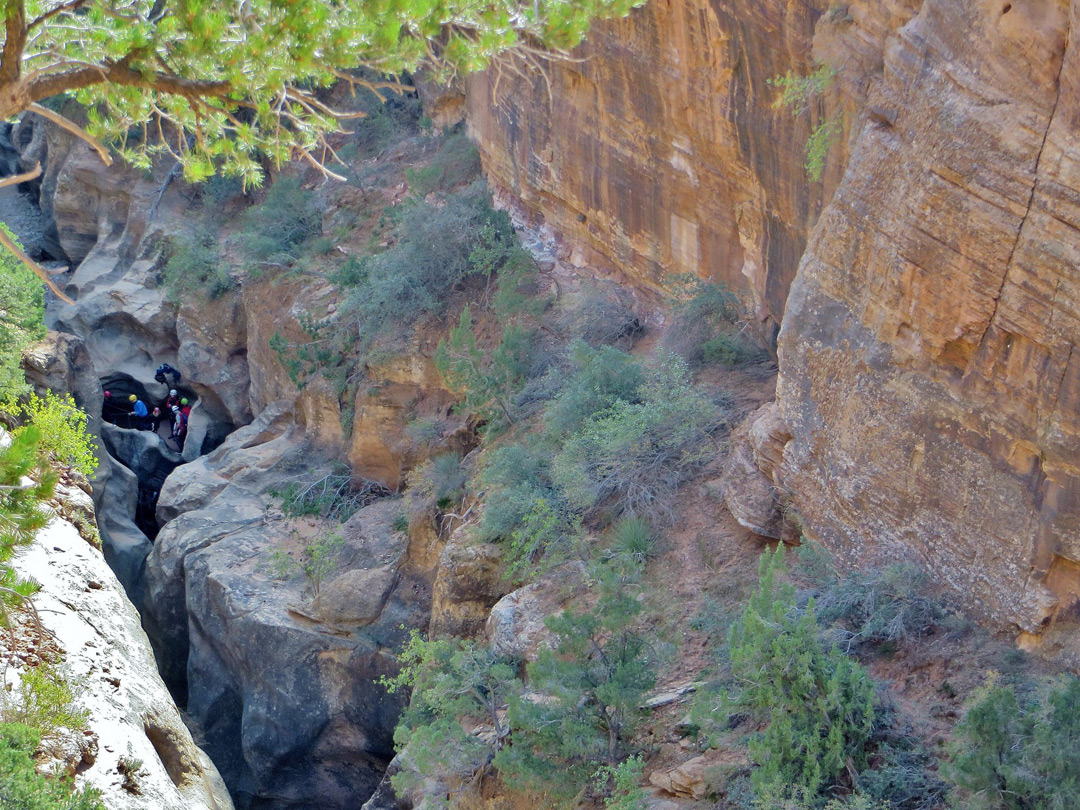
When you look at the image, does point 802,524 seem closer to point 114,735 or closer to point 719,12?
point 719,12

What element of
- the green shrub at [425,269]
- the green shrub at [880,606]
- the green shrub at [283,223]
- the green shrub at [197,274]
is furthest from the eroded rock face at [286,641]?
the green shrub at [880,606]

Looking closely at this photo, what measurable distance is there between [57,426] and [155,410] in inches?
327

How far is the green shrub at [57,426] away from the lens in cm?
1348

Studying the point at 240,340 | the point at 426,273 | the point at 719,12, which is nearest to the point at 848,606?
the point at 719,12

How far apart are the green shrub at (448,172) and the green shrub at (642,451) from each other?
8.36 meters

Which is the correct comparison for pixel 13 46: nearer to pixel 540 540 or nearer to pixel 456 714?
pixel 456 714

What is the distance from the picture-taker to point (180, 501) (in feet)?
52.9

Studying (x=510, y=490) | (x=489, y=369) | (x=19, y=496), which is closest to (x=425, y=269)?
(x=489, y=369)

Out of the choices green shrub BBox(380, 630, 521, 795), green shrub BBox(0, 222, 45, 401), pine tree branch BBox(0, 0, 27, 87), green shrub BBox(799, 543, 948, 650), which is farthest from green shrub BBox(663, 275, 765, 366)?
green shrub BBox(0, 222, 45, 401)

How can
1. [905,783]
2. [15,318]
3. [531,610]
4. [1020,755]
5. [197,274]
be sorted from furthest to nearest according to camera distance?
[197,274]
[15,318]
[531,610]
[905,783]
[1020,755]

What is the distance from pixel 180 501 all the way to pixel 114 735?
25.0 feet

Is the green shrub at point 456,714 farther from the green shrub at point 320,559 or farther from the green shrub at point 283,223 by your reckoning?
the green shrub at point 283,223

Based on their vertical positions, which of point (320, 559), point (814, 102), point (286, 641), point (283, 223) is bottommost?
point (286, 641)

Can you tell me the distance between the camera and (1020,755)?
5.21 meters
